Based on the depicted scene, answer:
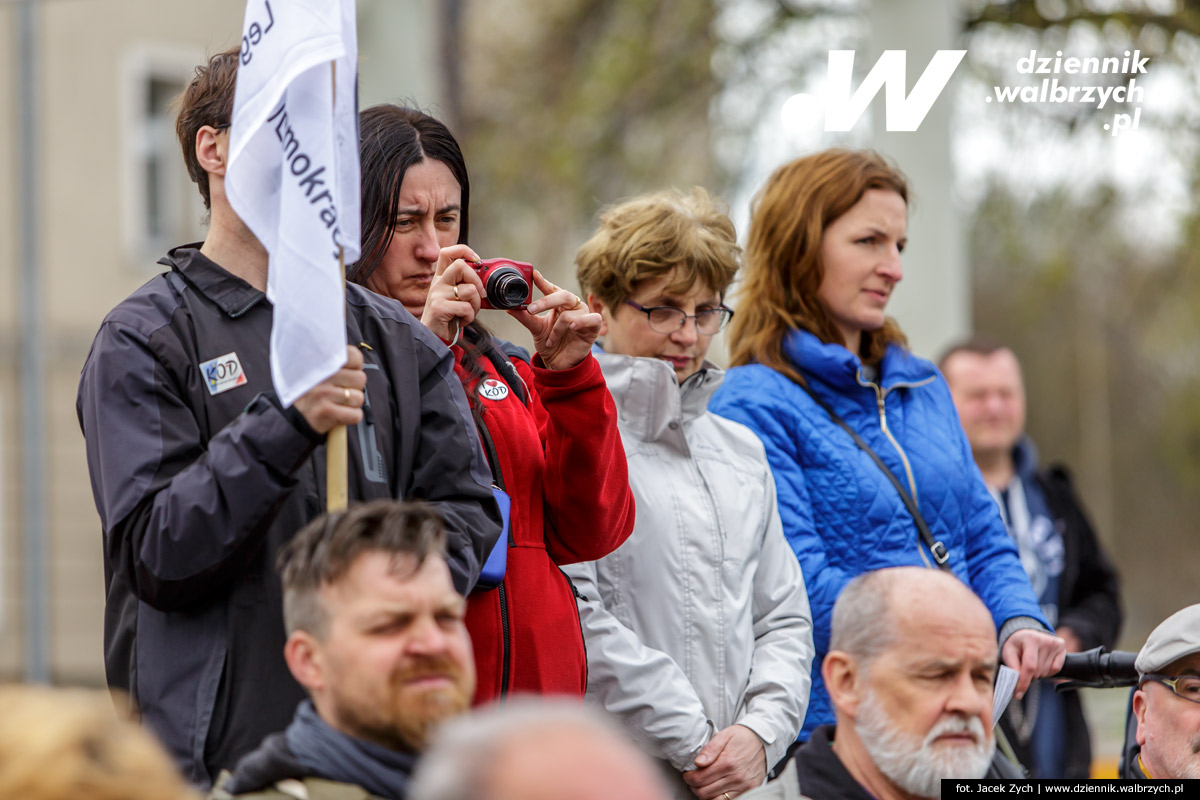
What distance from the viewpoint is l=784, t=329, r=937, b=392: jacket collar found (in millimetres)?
4188

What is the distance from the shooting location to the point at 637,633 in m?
3.71

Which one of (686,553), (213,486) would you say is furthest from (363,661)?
(686,553)

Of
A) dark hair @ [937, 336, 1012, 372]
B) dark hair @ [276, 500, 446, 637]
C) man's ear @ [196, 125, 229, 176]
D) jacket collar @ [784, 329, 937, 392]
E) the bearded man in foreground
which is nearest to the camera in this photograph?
the bearded man in foreground

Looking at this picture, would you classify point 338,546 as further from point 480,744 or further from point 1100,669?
point 1100,669

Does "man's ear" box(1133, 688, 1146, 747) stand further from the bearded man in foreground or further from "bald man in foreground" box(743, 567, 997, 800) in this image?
the bearded man in foreground

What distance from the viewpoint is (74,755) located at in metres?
1.90

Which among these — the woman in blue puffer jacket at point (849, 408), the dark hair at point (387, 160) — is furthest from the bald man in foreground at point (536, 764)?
the woman in blue puffer jacket at point (849, 408)

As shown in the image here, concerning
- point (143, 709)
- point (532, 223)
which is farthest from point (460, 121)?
point (143, 709)

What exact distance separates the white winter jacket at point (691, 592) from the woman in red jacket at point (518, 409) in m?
0.17

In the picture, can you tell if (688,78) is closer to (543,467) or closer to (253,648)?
(543,467)

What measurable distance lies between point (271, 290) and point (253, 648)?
2.09 feet

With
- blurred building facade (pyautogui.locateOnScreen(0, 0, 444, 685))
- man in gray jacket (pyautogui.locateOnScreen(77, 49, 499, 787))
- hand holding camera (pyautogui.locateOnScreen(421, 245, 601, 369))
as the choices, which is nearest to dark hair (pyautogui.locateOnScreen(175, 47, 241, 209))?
man in gray jacket (pyautogui.locateOnScreen(77, 49, 499, 787))

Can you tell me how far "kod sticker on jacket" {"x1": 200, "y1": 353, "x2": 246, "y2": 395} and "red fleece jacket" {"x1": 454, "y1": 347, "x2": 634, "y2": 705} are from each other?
64 centimetres

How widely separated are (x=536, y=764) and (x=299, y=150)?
1.57 meters
